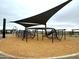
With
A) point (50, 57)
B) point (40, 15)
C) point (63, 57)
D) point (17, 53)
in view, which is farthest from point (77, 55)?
point (40, 15)

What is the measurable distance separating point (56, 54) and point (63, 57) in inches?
34.0

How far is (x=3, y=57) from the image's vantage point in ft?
26.8

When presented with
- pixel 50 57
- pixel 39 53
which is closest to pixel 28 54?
pixel 39 53

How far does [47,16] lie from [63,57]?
883 centimetres

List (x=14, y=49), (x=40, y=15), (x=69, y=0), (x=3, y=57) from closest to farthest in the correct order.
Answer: (x=3, y=57) → (x=14, y=49) → (x=69, y=0) → (x=40, y=15)

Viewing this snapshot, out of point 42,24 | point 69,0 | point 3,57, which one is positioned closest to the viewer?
point 3,57

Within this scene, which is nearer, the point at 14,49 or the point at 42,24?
the point at 14,49

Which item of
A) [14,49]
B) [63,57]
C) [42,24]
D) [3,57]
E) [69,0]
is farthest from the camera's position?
[42,24]

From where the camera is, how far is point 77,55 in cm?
775

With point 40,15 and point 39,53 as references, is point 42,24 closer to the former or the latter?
point 40,15

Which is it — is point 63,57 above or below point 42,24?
below

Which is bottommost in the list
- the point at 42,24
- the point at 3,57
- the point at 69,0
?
the point at 3,57

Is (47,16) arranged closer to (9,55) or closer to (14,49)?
(14,49)

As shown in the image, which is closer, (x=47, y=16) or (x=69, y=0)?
(x=69, y=0)
